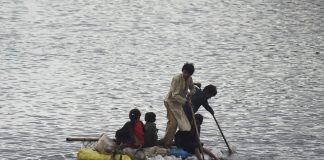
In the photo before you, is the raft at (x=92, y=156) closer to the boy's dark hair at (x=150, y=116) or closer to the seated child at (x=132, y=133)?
the seated child at (x=132, y=133)

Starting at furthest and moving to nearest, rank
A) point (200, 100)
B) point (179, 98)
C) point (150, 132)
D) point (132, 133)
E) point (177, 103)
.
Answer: point (200, 100), point (177, 103), point (179, 98), point (150, 132), point (132, 133)

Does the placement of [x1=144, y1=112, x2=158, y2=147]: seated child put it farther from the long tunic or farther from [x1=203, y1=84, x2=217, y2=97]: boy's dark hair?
[x1=203, y1=84, x2=217, y2=97]: boy's dark hair

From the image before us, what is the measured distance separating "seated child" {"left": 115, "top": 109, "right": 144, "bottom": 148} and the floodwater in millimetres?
1593

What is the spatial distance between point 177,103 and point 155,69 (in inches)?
420

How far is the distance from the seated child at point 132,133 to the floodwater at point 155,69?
1593mm

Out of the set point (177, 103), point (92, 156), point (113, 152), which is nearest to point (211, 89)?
point (177, 103)

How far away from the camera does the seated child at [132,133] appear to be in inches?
583

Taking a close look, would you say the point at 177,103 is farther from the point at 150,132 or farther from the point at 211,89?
the point at 150,132

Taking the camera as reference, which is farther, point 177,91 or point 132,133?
point 177,91

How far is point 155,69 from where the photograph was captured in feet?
86.3

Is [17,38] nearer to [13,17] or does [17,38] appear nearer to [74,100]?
[13,17]

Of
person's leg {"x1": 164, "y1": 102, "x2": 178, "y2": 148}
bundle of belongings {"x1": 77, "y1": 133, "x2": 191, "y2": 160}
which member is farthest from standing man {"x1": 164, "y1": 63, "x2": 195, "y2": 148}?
bundle of belongings {"x1": 77, "y1": 133, "x2": 191, "y2": 160}

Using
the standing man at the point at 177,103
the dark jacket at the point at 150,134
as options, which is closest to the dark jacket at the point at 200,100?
the standing man at the point at 177,103

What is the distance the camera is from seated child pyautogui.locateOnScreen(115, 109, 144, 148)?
14820mm
